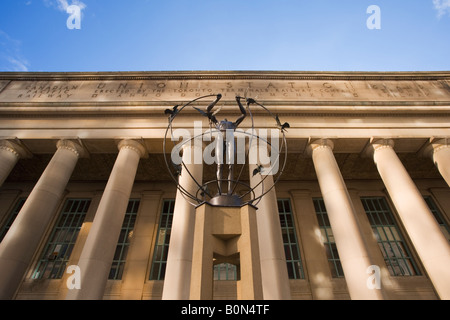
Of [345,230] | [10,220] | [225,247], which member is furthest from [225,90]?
[10,220]

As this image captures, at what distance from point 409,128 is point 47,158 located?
24.2 m

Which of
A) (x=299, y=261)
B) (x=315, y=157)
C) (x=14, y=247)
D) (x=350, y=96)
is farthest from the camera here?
(x=350, y=96)

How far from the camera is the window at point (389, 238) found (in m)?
16.7

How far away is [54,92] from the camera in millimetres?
18281

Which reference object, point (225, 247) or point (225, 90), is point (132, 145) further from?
point (225, 247)

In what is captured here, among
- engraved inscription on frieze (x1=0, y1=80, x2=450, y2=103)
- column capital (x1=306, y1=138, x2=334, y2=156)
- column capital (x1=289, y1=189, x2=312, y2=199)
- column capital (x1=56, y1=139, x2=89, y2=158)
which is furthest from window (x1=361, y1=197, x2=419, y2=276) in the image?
column capital (x1=56, y1=139, x2=89, y2=158)

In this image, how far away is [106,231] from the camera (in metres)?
11.9

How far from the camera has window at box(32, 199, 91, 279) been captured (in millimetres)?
16344

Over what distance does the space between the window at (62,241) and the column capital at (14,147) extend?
521cm

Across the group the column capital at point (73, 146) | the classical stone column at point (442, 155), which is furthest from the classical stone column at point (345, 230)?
the column capital at point (73, 146)

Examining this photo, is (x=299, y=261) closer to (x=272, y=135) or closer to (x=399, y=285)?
(x=399, y=285)

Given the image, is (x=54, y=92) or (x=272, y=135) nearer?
(x=272, y=135)

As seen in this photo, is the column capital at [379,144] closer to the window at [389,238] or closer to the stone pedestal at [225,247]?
the window at [389,238]
